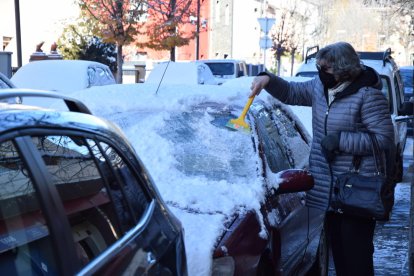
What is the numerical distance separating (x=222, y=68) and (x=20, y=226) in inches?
788

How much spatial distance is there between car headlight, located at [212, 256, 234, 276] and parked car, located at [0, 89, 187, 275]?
0.54 metres

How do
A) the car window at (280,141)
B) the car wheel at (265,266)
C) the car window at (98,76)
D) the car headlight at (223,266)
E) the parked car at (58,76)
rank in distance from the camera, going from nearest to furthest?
the car headlight at (223,266) < the car wheel at (265,266) < the car window at (280,141) < the parked car at (58,76) < the car window at (98,76)

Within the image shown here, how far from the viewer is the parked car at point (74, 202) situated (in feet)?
5.83

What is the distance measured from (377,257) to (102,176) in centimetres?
412

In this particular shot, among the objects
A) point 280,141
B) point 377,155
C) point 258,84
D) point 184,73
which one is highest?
point 258,84

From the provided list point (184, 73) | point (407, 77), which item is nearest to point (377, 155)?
point (184, 73)

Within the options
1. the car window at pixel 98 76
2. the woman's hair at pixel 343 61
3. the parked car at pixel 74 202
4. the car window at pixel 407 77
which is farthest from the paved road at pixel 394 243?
the car window at pixel 407 77

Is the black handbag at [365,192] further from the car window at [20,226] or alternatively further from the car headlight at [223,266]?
the car window at [20,226]

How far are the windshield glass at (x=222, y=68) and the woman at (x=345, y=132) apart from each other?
17.7 meters

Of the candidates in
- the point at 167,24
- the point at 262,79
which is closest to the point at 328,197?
the point at 262,79

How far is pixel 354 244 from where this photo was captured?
3.68 m

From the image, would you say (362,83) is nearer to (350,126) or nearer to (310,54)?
(350,126)

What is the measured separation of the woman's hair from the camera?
3.56 metres

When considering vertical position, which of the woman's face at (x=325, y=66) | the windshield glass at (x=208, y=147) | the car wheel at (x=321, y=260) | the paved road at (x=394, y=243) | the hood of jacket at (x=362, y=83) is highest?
the woman's face at (x=325, y=66)
